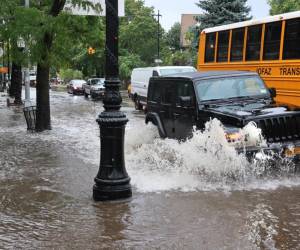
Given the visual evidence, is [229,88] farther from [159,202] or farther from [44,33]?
[44,33]

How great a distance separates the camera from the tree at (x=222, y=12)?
34.8 metres

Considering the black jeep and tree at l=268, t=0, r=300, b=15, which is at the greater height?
tree at l=268, t=0, r=300, b=15

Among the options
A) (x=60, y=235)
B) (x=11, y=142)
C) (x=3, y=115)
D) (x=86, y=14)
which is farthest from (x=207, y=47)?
(x=60, y=235)

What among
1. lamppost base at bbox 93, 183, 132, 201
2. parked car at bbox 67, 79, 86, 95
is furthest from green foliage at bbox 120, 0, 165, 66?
lamppost base at bbox 93, 183, 132, 201

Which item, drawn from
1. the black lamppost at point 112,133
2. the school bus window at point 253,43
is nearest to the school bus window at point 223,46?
the school bus window at point 253,43

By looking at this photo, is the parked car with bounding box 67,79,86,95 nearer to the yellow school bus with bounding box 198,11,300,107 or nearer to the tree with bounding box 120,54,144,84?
the tree with bounding box 120,54,144,84

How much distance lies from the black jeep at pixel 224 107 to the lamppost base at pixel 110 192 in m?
2.00

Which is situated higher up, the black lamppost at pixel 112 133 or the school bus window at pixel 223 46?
the school bus window at pixel 223 46

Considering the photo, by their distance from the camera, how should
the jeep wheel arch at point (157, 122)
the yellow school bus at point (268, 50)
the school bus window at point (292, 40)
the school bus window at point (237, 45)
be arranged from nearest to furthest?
1. the jeep wheel arch at point (157, 122)
2. the school bus window at point (292, 40)
3. the yellow school bus at point (268, 50)
4. the school bus window at point (237, 45)

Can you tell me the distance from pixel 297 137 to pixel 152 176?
2565 mm

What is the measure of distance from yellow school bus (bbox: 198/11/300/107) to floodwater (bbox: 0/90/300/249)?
5.12 m

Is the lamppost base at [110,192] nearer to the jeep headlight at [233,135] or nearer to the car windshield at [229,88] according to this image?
the jeep headlight at [233,135]

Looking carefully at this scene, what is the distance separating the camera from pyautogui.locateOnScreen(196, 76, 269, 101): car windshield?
10.3m

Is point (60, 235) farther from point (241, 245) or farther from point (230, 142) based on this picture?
point (230, 142)
